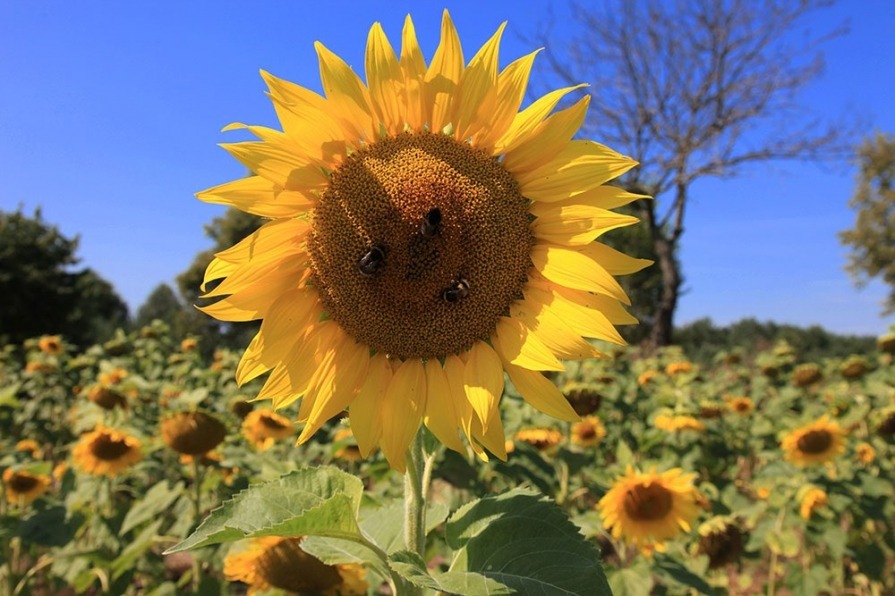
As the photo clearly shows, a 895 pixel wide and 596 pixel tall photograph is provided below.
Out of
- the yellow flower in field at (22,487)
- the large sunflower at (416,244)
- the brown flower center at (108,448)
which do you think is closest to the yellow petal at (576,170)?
the large sunflower at (416,244)

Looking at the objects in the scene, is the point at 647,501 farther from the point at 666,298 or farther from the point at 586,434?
the point at 666,298

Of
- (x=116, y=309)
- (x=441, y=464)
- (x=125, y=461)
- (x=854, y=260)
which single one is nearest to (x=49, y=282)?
(x=116, y=309)

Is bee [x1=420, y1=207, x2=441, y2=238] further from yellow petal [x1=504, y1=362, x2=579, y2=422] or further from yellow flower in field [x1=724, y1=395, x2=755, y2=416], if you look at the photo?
yellow flower in field [x1=724, y1=395, x2=755, y2=416]

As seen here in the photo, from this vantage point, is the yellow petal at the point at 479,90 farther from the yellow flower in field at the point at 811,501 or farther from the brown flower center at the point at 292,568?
the yellow flower in field at the point at 811,501

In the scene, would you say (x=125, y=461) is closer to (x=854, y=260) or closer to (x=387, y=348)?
(x=387, y=348)

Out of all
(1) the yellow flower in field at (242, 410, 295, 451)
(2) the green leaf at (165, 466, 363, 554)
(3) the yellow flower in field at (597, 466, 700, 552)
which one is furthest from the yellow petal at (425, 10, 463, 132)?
(1) the yellow flower in field at (242, 410, 295, 451)

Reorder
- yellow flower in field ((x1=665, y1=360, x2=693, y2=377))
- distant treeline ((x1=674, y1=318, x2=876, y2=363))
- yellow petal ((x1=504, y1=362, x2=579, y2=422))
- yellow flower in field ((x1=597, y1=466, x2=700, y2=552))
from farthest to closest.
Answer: distant treeline ((x1=674, y1=318, x2=876, y2=363)) → yellow flower in field ((x1=665, y1=360, x2=693, y2=377)) → yellow flower in field ((x1=597, y1=466, x2=700, y2=552)) → yellow petal ((x1=504, y1=362, x2=579, y2=422))

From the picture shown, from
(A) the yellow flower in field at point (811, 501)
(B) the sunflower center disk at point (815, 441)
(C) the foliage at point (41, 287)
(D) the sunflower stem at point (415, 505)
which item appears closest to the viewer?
(D) the sunflower stem at point (415, 505)
